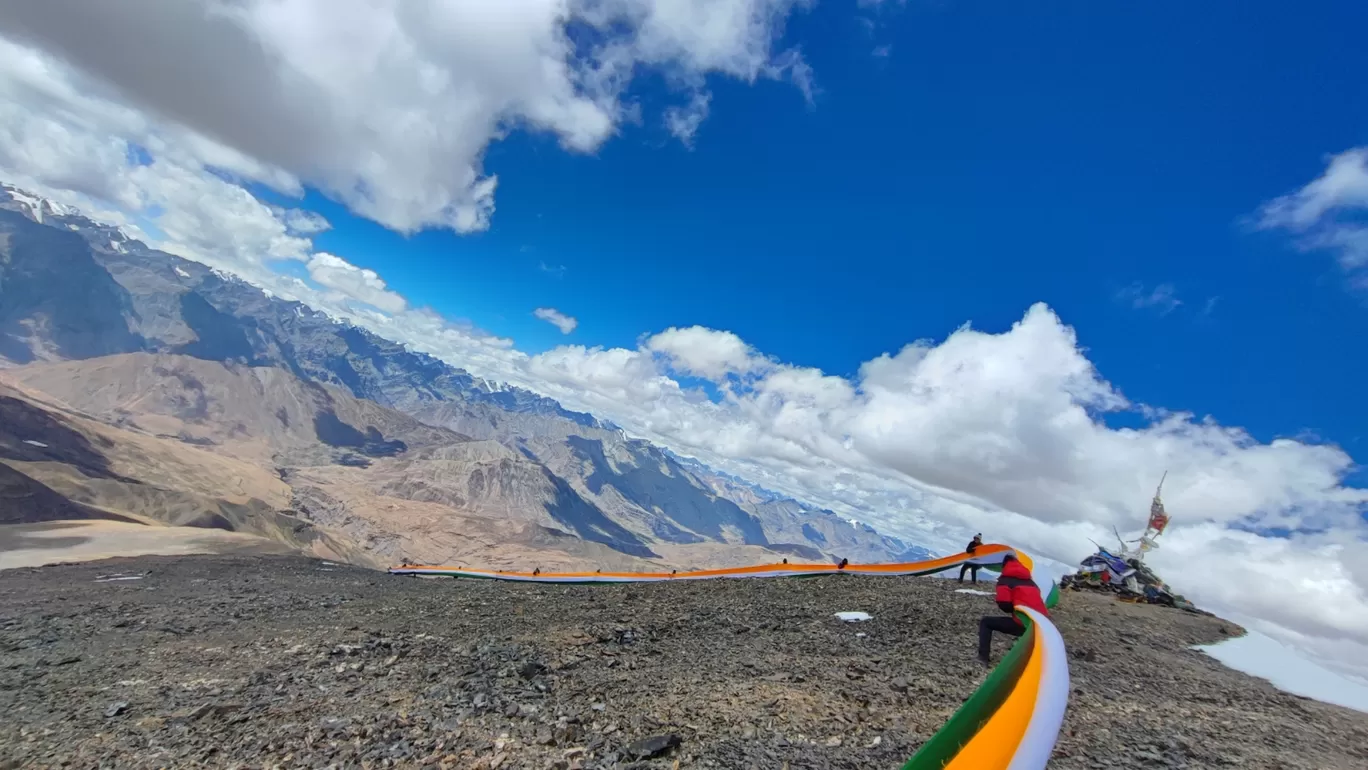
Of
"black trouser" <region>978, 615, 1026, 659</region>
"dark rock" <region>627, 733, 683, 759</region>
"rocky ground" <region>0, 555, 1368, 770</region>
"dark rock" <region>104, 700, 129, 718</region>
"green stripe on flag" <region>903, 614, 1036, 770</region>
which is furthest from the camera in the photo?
"dark rock" <region>104, 700, 129, 718</region>

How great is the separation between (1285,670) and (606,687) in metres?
13.4

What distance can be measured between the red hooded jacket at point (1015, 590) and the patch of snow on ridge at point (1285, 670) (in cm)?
746

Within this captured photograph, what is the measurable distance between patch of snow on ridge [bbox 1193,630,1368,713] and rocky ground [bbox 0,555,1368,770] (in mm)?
560

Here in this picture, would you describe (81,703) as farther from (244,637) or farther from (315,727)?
(315,727)

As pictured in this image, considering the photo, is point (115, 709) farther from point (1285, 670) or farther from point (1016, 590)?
point (1285, 670)

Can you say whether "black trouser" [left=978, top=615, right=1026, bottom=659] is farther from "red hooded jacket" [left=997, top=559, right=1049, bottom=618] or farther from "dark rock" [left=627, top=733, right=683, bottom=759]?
"dark rock" [left=627, top=733, right=683, bottom=759]

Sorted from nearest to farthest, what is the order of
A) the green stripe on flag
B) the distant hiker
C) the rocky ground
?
1. the green stripe on flag
2. the rocky ground
3. the distant hiker

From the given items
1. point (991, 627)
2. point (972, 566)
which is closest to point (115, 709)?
point (991, 627)

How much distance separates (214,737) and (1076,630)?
15616 mm

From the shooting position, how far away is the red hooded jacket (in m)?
6.82

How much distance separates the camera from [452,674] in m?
9.87

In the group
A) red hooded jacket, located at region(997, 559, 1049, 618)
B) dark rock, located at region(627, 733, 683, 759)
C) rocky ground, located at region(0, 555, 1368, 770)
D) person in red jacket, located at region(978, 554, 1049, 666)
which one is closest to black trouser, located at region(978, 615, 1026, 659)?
rocky ground, located at region(0, 555, 1368, 770)

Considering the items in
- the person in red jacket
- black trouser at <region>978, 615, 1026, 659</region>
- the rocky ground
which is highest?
the person in red jacket

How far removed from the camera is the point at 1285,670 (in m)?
11.9
